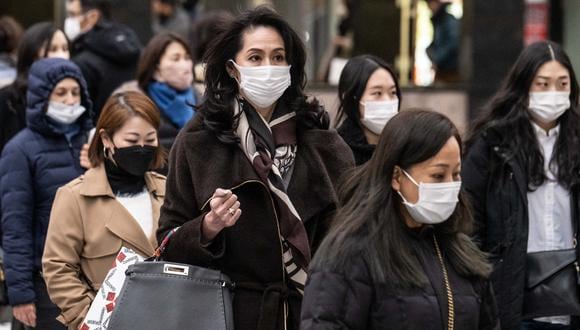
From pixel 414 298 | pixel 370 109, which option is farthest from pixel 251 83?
pixel 370 109

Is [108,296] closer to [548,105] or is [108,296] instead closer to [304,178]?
[304,178]

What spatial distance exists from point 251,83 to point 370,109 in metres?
1.94

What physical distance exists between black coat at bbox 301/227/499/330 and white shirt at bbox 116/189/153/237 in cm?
203

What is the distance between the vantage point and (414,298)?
175 inches

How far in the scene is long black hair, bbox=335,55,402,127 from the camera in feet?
23.8

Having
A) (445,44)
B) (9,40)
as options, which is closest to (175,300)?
(9,40)

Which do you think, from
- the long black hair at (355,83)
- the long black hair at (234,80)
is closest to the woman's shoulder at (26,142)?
the long black hair at (355,83)

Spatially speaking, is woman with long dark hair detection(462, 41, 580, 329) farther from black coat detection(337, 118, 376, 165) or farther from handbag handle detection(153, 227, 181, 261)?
handbag handle detection(153, 227, 181, 261)

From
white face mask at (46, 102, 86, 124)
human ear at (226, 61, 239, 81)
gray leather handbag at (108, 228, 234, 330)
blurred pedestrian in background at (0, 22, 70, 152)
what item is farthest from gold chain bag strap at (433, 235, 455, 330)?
blurred pedestrian in background at (0, 22, 70, 152)

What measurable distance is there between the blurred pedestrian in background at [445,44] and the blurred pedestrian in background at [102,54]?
516 cm

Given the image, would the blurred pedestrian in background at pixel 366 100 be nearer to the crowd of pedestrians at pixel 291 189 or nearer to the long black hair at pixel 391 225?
the crowd of pedestrians at pixel 291 189

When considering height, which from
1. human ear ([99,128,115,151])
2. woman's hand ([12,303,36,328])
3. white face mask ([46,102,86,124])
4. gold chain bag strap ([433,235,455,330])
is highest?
white face mask ([46,102,86,124])

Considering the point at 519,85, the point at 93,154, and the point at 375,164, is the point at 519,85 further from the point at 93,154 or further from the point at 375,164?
the point at 375,164

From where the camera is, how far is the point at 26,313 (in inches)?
277
